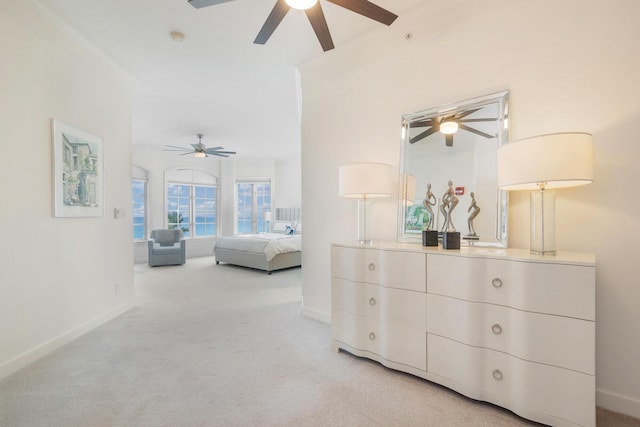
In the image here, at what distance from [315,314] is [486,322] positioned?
1923 mm

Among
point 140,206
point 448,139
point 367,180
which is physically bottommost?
point 140,206

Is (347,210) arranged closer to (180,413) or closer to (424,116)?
(424,116)

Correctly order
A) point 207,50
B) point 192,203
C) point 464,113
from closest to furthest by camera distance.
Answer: point 464,113 < point 207,50 < point 192,203

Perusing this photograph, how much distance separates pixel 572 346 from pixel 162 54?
13.4 feet

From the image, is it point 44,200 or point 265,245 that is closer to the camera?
point 44,200

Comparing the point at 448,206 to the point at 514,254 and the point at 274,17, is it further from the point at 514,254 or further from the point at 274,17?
the point at 274,17

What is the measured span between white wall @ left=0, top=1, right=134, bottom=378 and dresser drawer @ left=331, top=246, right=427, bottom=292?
243 centimetres

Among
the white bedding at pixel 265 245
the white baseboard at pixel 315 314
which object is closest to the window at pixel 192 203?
the white bedding at pixel 265 245

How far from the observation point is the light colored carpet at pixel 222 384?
Result: 67.5 inches

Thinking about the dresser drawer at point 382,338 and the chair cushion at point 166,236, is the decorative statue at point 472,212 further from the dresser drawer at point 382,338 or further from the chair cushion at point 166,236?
the chair cushion at point 166,236

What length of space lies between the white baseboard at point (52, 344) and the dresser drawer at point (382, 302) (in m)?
2.40

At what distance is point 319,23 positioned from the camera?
6.61 ft

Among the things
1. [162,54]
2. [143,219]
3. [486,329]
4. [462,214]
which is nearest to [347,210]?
[462,214]

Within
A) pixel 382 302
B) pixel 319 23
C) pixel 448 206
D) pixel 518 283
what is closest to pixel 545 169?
pixel 518 283
